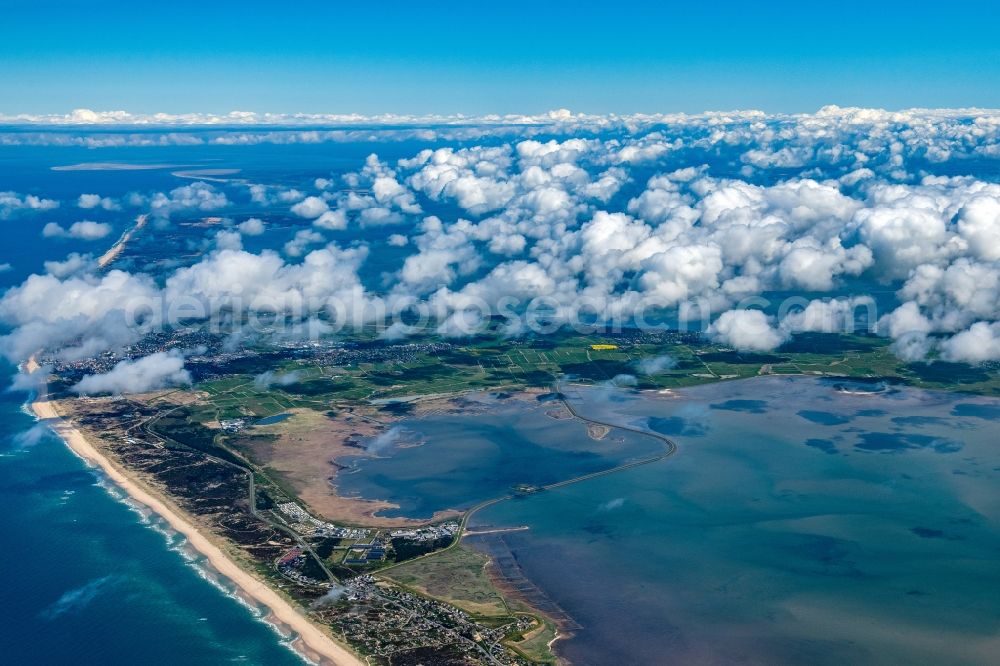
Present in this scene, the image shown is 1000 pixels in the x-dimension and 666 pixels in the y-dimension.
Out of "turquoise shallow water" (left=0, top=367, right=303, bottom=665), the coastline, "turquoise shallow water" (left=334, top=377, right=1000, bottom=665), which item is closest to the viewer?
the coastline

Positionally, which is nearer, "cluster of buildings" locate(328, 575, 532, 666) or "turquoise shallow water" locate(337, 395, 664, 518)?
"cluster of buildings" locate(328, 575, 532, 666)

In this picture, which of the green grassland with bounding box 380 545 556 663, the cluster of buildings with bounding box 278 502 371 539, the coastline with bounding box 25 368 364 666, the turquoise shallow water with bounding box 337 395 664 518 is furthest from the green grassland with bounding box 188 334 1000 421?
the green grassland with bounding box 380 545 556 663

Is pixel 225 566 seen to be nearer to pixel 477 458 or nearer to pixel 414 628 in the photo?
pixel 414 628

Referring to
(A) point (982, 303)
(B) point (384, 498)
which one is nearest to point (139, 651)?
(B) point (384, 498)

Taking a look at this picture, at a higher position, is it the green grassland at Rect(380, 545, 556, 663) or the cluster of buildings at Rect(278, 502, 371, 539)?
the cluster of buildings at Rect(278, 502, 371, 539)

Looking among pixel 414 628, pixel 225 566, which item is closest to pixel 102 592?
pixel 225 566

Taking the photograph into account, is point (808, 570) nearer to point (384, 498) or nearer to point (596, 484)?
point (596, 484)

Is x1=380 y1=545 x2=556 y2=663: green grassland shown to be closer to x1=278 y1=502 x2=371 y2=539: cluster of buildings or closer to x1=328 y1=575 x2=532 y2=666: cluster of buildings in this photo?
x1=328 y1=575 x2=532 y2=666: cluster of buildings

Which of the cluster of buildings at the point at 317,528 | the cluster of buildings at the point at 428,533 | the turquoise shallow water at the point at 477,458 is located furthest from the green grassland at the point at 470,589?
the turquoise shallow water at the point at 477,458

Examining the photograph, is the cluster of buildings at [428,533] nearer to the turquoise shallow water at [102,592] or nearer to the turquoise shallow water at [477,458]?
the turquoise shallow water at [477,458]
